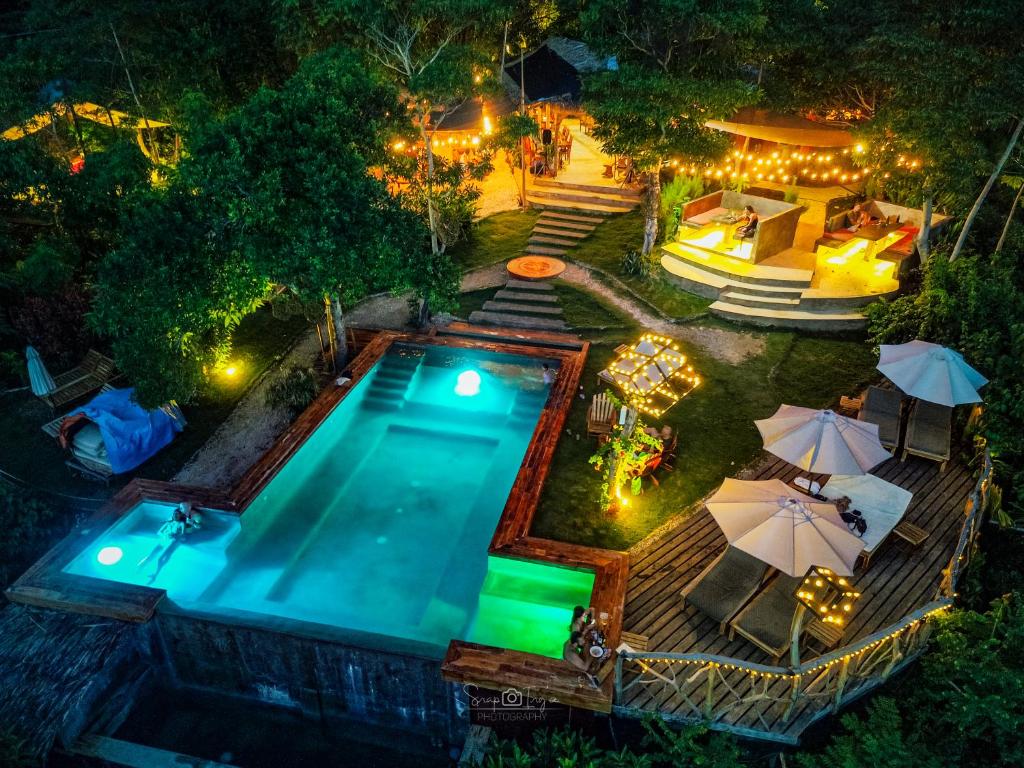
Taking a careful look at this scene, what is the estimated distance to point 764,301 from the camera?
731 inches

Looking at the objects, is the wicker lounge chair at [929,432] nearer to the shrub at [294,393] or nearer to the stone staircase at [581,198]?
the shrub at [294,393]

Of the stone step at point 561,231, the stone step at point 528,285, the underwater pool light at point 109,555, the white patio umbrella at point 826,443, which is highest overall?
the stone step at point 561,231

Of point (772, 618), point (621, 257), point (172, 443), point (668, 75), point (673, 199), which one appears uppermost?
point (668, 75)

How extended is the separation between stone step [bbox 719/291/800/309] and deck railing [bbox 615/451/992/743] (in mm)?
10303

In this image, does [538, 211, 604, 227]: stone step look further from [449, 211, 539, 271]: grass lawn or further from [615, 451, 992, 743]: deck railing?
[615, 451, 992, 743]: deck railing

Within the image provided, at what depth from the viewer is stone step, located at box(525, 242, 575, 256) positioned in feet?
72.9

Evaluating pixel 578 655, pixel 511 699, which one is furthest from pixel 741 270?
pixel 511 699

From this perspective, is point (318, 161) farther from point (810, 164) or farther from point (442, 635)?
point (810, 164)

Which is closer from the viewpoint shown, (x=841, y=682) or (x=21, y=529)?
(x=841, y=682)

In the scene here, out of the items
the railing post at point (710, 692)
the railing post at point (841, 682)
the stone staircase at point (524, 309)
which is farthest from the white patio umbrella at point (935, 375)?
the stone staircase at point (524, 309)

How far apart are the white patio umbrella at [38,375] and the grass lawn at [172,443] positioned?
657 millimetres

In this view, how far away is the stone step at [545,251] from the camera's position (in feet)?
72.9

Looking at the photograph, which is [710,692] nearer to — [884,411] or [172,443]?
[884,411]

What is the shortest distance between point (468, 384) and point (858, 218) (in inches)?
520
